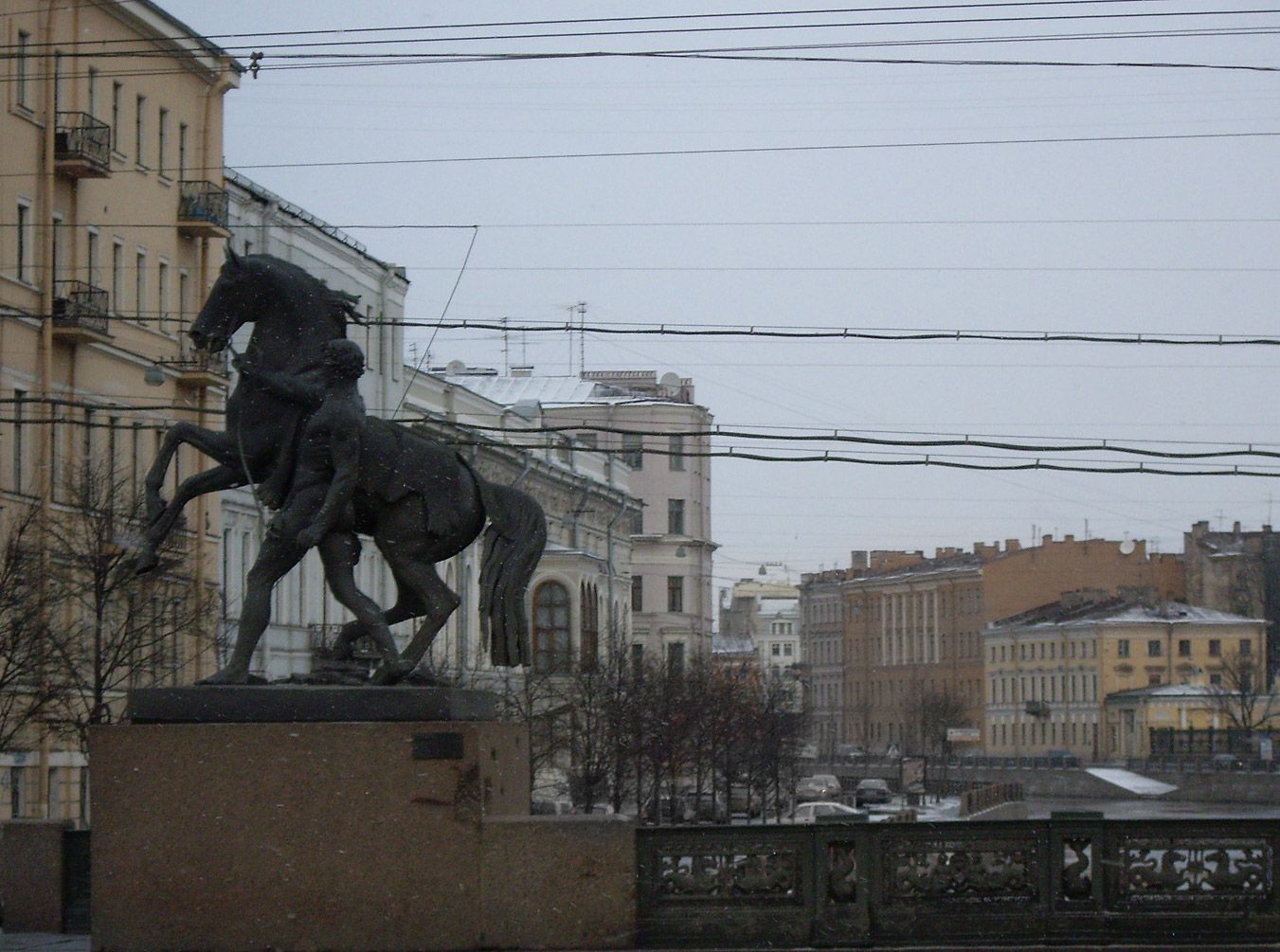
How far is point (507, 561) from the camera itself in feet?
46.0

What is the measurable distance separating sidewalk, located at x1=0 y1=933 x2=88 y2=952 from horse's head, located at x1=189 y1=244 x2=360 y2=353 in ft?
11.3

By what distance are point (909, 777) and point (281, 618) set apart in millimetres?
43060

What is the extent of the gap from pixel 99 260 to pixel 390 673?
2697 cm

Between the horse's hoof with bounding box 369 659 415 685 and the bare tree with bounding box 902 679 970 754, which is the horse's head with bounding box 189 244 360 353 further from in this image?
the bare tree with bounding box 902 679 970 754

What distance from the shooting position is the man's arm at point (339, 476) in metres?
13.2

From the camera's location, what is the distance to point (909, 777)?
285 ft

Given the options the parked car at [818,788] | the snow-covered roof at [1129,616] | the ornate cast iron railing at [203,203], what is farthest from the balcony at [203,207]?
the snow-covered roof at [1129,616]

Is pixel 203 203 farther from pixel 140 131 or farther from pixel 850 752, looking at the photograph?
pixel 850 752

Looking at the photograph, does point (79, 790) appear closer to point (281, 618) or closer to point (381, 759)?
point (281, 618)

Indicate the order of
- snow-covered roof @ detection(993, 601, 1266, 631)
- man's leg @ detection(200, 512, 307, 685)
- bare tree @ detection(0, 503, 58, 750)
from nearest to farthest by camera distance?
man's leg @ detection(200, 512, 307, 685)
bare tree @ detection(0, 503, 58, 750)
snow-covered roof @ detection(993, 601, 1266, 631)

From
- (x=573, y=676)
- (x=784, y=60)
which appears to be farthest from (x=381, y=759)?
(x=573, y=676)

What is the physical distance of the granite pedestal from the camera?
12.5 meters

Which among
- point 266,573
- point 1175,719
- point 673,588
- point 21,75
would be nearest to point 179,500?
point 266,573

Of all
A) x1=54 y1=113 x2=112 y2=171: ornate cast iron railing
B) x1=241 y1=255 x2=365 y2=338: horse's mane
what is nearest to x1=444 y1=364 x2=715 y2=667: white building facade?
x1=54 y1=113 x2=112 y2=171: ornate cast iron railing
